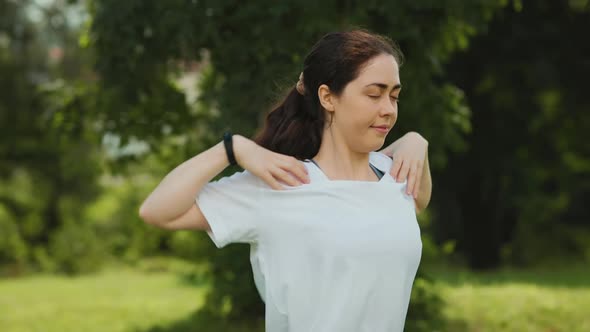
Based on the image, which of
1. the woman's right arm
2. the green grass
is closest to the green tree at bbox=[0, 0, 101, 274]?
the green grass

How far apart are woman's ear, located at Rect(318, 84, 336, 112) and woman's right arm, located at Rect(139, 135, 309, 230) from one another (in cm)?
23

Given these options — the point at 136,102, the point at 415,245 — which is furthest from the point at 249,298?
the point at 415,245

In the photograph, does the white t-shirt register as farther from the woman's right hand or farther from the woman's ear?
the woman's ear

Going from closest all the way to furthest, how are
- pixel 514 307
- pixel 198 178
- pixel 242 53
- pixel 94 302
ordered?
pixel 198 178, pixel 242 53, pixel 514 307, pixel 94 302

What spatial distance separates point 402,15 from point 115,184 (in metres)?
13.0

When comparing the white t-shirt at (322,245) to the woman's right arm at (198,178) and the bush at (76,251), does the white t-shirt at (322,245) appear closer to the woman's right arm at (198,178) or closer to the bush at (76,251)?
the woman's right arm at (198,178)

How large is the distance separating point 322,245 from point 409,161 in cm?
51

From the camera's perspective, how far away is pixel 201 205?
7.52 feet

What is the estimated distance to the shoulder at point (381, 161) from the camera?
2.59 metres

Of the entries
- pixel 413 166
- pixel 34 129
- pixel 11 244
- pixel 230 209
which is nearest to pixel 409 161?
pixel 413 166

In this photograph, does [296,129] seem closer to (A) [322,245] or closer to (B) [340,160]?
(B) [340,160]

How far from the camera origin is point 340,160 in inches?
96.9

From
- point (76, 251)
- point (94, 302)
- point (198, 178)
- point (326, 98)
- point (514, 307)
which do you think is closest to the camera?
point (198, 178)

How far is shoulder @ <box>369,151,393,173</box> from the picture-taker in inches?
102
